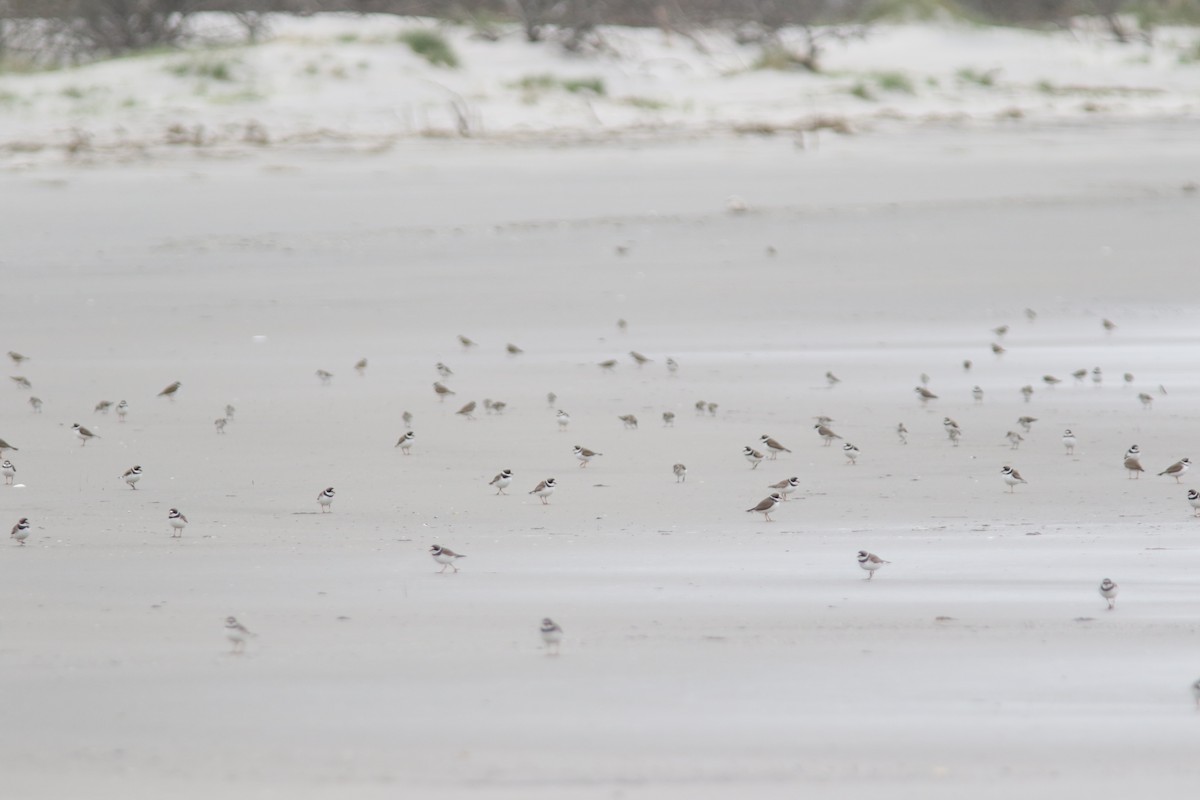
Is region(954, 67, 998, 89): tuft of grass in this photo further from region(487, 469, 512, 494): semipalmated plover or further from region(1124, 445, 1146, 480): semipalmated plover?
region(487, 469, 512, 494): semipalmated plover

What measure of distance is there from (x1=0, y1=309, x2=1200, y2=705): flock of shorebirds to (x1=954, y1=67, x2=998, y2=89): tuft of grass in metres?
21.3

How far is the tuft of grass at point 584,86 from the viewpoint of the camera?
29.8 meters

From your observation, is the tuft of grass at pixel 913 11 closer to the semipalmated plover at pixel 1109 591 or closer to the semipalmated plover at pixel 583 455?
the semipalmated plover at pixel 583 455

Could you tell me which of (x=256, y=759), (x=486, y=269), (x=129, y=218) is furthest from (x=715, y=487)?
(x=129, y=218)

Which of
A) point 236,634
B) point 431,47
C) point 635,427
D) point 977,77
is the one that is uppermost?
point 977,77

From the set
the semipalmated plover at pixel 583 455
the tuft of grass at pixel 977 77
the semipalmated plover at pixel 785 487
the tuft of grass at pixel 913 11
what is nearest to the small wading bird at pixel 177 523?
the semipalmated plover at pixel 583 455

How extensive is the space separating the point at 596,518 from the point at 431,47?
22420 millimetres

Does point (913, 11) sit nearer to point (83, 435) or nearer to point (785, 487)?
point (83, 435)

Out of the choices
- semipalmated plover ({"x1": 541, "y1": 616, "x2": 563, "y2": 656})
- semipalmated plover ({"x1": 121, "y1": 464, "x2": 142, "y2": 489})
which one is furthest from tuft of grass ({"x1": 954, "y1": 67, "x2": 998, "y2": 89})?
semipalmated plover ({"x1": 541, "y1": 616, "x2": 563, "y2": 656})

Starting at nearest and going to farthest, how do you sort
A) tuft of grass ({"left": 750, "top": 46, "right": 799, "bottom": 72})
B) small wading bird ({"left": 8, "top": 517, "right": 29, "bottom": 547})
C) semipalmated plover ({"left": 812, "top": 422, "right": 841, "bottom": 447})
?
1. small wading bird ({"left": 8, "top": 517, "right": 29, "bottom": 547})
2. semipalmated plover ({"left": 812, "top": 422, "right": 841, "bottom": 447})
3. tuft of grass ({"left": 750, "top": 46, "right": 799, "bottom": 72})

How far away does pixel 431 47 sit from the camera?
97.1 feet

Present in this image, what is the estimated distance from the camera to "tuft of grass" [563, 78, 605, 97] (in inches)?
1173

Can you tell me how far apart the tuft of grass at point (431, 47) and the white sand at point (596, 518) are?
375 inches

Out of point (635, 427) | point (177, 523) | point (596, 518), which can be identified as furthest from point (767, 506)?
point (177, 523)
